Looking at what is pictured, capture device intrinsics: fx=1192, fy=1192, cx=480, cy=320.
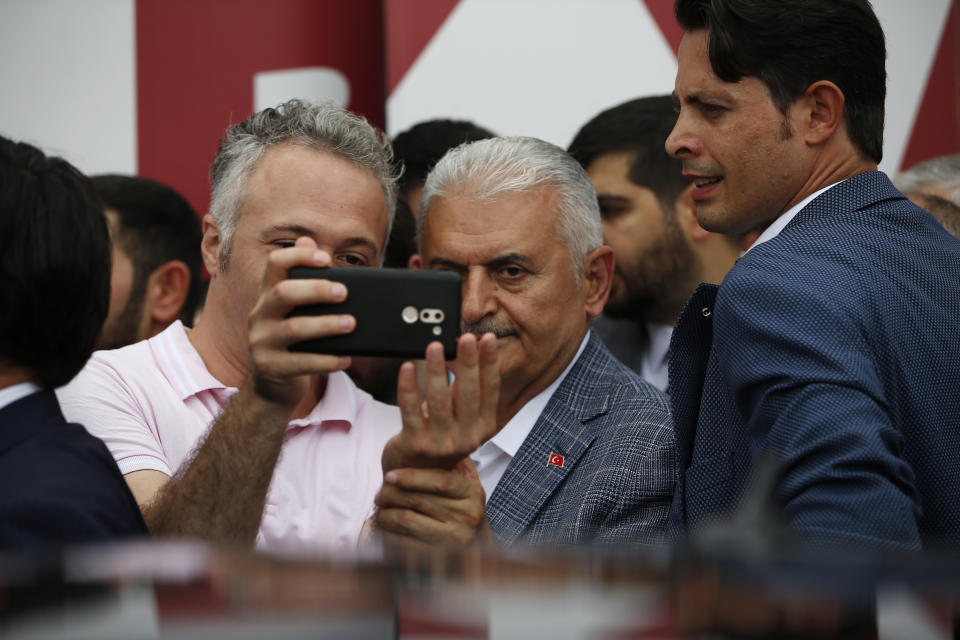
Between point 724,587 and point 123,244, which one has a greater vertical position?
point 724,587

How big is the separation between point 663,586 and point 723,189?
120 cm

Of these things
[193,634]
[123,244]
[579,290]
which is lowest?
[123,244]

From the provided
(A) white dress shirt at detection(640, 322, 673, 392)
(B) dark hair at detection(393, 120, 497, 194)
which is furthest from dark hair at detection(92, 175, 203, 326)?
(A) white dress shirt at detection(640, 322, 673, 392)

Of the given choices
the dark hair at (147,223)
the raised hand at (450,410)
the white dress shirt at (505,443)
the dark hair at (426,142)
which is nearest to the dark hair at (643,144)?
the dark hair at (426,142)

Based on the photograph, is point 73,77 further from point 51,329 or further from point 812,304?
point 812,304

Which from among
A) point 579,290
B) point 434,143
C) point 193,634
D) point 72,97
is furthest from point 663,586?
point 72,97

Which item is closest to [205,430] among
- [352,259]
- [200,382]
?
[200,382]

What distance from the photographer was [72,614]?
729mm

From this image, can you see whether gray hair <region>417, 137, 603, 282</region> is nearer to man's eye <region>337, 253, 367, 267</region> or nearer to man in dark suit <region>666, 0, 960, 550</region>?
man's eye <region>337, 253, 367, 267</region>

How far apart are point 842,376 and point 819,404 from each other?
0.05 meters

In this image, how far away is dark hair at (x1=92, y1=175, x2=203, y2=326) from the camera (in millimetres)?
3529

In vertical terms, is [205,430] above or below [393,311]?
below

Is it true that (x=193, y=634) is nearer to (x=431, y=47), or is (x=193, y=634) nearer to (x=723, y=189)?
(x=723, y=189)

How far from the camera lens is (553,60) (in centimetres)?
373
